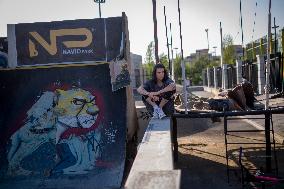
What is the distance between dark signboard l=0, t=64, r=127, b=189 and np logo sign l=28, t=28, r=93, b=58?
698mm

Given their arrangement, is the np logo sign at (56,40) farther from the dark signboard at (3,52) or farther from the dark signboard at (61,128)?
the dark signboard at (3,52)

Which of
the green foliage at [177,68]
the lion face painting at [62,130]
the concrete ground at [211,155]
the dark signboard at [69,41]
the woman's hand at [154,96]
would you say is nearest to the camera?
the woman's hand at [154,96]

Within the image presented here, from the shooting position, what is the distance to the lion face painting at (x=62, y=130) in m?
8.34

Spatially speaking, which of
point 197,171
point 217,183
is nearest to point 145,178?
point 217,183

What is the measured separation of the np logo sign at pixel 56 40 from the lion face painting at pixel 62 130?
1.55 metres

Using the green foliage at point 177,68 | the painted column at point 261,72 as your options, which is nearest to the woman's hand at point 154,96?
the painted column at point 261,72

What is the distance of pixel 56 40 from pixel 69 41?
1.42 feet

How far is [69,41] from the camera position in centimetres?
1012

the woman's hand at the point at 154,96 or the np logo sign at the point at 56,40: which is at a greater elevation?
the np logo sign at the point at 56,40

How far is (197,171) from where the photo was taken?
822 cm

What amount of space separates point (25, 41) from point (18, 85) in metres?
1.63

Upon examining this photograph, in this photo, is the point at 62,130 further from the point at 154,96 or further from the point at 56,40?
the point at 154,96

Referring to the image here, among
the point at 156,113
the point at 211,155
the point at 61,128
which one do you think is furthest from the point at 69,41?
the point at 211,155

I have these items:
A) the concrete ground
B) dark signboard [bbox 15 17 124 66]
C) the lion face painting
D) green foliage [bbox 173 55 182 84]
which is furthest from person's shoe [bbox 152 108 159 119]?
green foliage [bbox 173 55 182 84]
